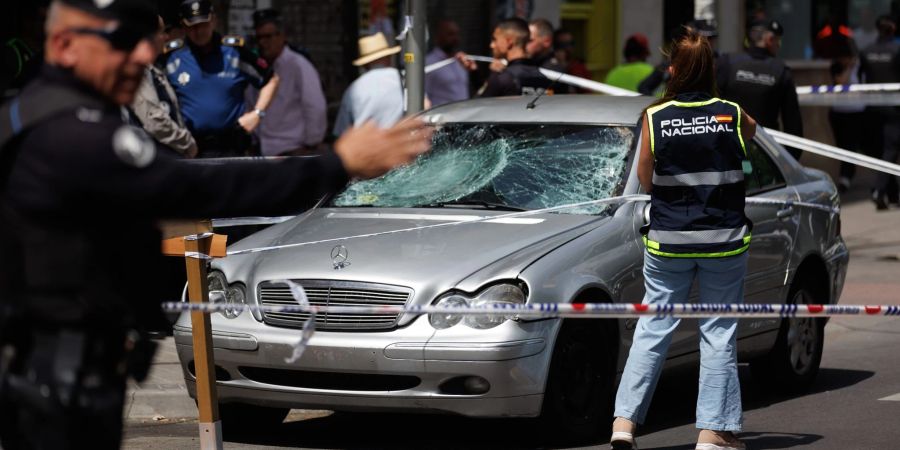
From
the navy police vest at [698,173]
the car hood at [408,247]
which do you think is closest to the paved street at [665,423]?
the car hood at [408,247]

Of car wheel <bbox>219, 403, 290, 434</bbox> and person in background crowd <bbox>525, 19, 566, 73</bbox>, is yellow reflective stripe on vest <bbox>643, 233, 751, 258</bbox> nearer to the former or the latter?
car wheel <bbox>219, 403, 290, 434</bbox>

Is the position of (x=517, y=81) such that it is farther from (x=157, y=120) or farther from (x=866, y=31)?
(x=866, y=31)

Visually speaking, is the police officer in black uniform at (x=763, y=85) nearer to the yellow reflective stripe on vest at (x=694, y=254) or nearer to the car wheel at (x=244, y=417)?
the yellow reflective stripe on vest at (x=694, y=254)

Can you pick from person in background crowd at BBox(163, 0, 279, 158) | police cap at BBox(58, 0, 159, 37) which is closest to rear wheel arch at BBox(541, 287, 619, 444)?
police cap at BBox(58, 0, 159, 37)

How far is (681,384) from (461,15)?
893cm

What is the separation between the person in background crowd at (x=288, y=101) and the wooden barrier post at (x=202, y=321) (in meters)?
5.14

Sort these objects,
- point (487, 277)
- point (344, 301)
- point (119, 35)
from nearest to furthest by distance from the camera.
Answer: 1. point (119, 35)
2. point (487, 277)
3. point (344, 301)

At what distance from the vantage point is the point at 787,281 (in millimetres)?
8234

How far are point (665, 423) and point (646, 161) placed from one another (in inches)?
63.1

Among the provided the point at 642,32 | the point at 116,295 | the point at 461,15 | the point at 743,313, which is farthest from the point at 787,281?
the point at 642,32

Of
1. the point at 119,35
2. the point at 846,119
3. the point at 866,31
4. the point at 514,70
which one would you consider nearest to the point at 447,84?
the point at 514,70

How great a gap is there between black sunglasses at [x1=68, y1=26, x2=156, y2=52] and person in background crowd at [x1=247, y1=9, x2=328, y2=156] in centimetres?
792

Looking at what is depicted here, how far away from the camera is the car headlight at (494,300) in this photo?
659 centimetres

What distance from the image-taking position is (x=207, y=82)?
10.2 meters
